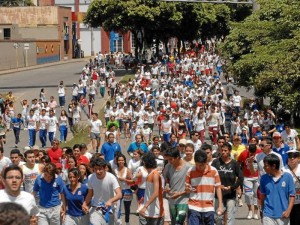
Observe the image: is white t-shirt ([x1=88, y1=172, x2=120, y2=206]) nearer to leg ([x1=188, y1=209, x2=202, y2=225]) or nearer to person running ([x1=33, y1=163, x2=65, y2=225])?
person running ([x1=33, y1=163, x2=65, y2=225])

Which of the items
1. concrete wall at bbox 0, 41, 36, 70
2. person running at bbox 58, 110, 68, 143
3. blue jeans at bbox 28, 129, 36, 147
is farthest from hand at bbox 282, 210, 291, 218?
concrete wall at bbox 0, 41, 36, 70

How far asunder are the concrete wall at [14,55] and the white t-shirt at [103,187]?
53.6m

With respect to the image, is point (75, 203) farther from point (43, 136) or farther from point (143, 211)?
point (43, 136)

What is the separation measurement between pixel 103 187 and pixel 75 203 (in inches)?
22.1

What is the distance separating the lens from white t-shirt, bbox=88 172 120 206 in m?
10.7

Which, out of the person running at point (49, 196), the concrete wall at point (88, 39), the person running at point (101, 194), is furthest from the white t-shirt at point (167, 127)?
the concrete wall at point (88, 39)

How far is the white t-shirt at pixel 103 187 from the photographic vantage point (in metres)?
10.7

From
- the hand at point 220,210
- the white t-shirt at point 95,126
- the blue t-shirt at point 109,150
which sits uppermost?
the hand at point 220,210

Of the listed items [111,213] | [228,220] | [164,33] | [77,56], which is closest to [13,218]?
[111,213]

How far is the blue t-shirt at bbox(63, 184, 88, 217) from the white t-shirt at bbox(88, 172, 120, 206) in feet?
0.78

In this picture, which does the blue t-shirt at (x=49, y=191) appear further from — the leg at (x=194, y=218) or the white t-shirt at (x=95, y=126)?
the white t-shirt at (x=95, y=126)

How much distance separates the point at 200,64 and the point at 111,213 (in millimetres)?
37370

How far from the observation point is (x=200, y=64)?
4809 centimetres

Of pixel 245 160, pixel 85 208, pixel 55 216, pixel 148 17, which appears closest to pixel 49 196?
pixel 55 216
